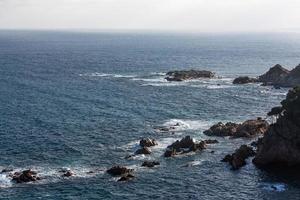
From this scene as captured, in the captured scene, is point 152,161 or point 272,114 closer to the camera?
point 152,161

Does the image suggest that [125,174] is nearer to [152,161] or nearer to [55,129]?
[152,161]

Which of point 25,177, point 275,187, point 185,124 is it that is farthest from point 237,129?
point 25,177

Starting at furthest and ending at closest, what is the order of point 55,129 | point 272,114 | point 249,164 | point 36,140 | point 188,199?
point 272,114
point 55,129
point 36,140
point 249,164
point 188,199

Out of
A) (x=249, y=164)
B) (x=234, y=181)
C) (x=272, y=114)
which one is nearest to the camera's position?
(x=234, y=181)

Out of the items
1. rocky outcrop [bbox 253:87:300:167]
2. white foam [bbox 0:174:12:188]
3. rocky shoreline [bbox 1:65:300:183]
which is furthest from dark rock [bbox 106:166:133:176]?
rocky outcrop [bbox 253:87:300:167]

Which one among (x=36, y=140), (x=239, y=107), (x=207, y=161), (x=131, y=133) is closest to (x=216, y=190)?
(x=207, y=161)

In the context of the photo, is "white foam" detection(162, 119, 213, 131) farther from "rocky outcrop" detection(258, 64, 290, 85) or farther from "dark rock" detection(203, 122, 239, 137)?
"rocky outcrop" detection(258, 64, 290, 85)

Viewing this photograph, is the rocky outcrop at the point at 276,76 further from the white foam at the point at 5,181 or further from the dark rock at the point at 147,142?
the white foam at the point at 5,181

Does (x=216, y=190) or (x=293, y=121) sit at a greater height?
(x=293, y=121)
